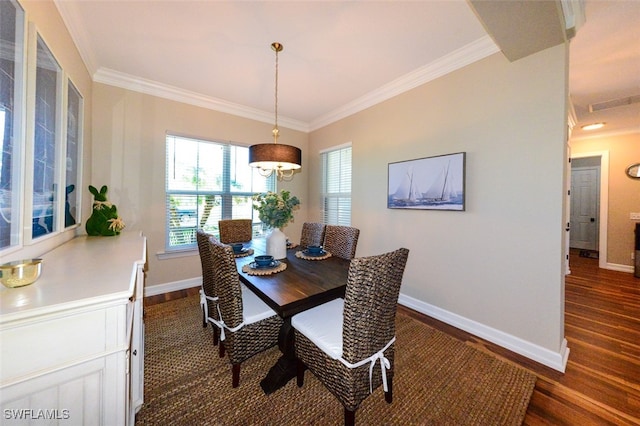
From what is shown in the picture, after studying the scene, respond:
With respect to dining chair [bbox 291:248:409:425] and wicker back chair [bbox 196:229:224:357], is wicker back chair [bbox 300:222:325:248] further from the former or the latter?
dining chair [bbox 291:248:409:425]

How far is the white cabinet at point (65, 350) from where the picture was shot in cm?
74

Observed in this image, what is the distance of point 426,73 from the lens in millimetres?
2562

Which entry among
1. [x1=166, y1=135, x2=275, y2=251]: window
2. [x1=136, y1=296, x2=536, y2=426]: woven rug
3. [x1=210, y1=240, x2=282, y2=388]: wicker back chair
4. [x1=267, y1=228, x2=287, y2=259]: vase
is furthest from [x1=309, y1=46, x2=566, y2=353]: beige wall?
[x1=166, y1=135, x2=275, y2=251]: window

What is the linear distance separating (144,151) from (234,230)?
60.4 inches

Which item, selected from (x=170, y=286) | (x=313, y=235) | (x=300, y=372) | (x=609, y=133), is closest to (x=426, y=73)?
(x=313, y=235)

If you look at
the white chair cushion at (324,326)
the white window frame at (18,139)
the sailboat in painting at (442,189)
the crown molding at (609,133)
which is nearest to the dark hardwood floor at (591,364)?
the white chair cushion at (324,326)

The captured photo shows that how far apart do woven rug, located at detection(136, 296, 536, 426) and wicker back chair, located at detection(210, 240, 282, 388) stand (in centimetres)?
20

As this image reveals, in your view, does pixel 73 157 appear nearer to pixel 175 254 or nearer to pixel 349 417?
pixel 175 254

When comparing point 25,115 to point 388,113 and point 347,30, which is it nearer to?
point 347,30

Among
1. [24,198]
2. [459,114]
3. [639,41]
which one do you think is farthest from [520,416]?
[639,41]

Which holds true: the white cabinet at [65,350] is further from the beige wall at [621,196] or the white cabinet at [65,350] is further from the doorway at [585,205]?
the doorway at [585,205]

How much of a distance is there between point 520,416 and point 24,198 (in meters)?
3.00

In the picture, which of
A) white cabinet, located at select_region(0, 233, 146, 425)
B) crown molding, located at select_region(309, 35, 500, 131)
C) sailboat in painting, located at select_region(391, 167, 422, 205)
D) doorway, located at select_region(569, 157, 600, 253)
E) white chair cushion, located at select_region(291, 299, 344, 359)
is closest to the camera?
white cabinet, located at select_region(0, 233, 146, 425)

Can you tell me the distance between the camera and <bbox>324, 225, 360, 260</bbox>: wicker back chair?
91.5 inches
